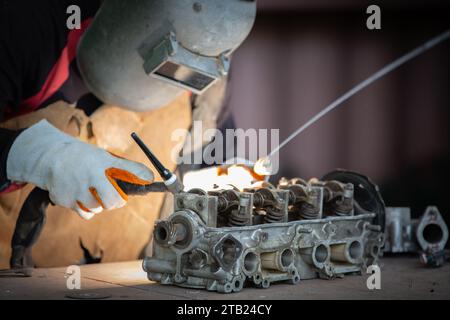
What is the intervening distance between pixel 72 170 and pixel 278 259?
0.77 metres

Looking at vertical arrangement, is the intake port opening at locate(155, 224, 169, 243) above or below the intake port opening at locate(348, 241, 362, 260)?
above

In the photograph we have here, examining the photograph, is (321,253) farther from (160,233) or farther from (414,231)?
(414,231)

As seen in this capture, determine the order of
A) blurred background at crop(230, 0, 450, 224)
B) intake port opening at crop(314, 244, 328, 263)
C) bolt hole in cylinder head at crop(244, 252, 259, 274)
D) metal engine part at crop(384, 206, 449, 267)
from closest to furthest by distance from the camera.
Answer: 1. bolt hole in cylinder head at crop(244, 252, 259, 274)
2. intake port opening at crop(314, 244, 328, 263)
3. metal engine part at crop(384, 206, 449, 267)
4. blurred background at crop(230, 0, 450, 224)

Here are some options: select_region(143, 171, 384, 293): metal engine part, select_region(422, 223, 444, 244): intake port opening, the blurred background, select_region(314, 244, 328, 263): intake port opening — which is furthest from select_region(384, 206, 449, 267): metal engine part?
the blurred background

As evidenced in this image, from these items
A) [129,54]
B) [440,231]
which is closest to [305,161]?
[440,231]

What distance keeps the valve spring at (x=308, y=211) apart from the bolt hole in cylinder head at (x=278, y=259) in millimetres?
189

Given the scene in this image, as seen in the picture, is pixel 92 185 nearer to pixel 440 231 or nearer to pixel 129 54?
pixel 129 54

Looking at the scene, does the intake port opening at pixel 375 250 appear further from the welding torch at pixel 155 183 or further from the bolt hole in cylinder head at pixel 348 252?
the welding torch at pixel 155 183

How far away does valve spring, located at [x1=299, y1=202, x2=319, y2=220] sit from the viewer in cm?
277

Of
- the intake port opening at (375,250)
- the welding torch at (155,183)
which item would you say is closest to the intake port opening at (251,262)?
the welding torch at (155,183)

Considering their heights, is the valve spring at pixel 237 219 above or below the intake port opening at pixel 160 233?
above

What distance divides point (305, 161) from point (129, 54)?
185cm

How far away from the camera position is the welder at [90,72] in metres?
2.68

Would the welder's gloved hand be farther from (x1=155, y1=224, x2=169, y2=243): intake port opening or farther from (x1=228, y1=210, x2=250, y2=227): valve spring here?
(x1=228, y1=210, x2=250, y2=227): valve spring
